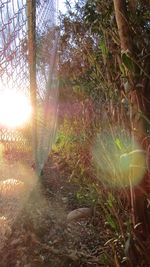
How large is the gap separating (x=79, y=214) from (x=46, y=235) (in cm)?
29

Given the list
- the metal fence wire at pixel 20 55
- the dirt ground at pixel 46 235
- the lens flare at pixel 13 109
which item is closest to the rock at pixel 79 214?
the dirt ground at pixel 46 235

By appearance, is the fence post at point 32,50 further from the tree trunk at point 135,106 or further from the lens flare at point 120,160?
the tree trunk at point 135,106

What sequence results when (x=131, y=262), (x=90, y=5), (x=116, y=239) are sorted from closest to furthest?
(x=131, y=262) < (x=116, y=239) < (x=90, y=5)

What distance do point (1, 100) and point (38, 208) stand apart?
32.5 inches

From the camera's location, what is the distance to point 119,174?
3.75ft

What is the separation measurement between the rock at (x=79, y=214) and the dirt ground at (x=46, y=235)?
0.03 metres

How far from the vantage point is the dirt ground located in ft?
3.52

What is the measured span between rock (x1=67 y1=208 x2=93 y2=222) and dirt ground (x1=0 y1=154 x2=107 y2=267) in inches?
1.2

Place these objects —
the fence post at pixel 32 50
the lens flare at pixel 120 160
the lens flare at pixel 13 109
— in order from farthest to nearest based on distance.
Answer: the fence post at pixel 32 50, the lens flare at pixel 13 109, the lens flare at pixel 120 160

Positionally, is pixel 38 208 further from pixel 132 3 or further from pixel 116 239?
pixel 132 3

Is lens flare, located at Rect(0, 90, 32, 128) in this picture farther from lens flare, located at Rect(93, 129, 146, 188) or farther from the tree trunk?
the tree trunk

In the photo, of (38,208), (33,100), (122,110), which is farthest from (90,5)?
(38,208)

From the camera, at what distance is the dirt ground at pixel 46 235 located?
1.07 metres

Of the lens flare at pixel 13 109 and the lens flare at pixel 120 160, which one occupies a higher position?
the lens flare at pixel 13 109
